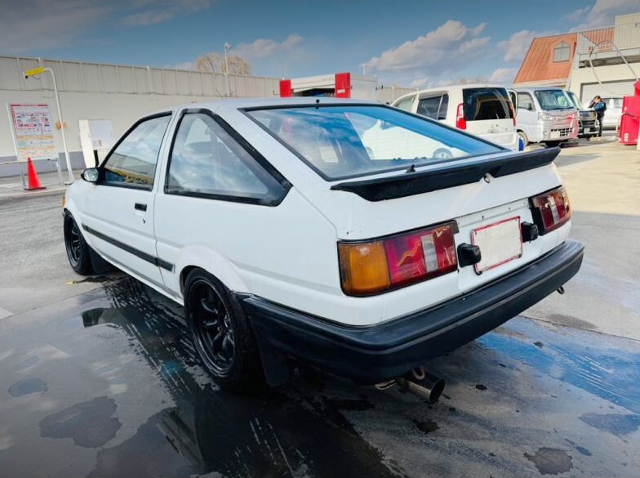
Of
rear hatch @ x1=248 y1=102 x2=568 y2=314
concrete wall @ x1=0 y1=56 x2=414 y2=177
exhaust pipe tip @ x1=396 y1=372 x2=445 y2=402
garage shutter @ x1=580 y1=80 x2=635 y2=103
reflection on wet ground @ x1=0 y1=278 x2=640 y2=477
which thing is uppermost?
concrete wall @ x1=0 y1=56 x2=414 y2=177

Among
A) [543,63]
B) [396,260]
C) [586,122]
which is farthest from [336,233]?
[543,63]

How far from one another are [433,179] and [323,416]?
1.33m

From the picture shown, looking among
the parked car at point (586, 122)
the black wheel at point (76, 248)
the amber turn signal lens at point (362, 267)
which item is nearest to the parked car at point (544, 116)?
the parked car at point (586, 122)

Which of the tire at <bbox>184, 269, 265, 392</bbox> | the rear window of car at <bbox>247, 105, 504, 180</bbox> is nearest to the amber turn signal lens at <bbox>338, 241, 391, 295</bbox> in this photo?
the rear window of car at <bbox>247, 105, 504, 180</bbox>

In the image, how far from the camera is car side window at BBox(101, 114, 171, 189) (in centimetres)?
314

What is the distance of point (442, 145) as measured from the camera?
2.97 m

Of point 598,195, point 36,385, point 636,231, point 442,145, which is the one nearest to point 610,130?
point 598,195

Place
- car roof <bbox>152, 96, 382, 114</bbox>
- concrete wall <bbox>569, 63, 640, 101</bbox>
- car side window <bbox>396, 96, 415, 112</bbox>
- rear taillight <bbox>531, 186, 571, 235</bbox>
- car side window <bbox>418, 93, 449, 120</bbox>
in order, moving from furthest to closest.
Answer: concrete wall <bbox>569, 63, 640, 101</bbox> < car side window <bbox>396, 96, 415, 112</bbox> < car side window <bbox>418, 93, 449, 120</bbox> < car roof <bbox>152, 96, 382, 114</bbox> < rear taillight <bbox>531, 186, 571, 235</bbox>

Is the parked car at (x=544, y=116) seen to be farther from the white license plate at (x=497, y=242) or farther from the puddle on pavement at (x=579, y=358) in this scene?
the white license plate at (x=497, y=242)

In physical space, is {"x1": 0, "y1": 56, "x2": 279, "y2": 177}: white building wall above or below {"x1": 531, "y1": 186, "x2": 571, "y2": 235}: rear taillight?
above

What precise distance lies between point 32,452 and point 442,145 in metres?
2.78

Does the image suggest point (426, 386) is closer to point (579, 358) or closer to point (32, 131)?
point (579, 358)

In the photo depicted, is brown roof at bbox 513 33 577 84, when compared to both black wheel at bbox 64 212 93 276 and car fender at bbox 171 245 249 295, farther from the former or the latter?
car fender at bbox 171 245 249 295

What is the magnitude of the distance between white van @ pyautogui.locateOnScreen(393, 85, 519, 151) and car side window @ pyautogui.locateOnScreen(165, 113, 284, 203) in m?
7.60
